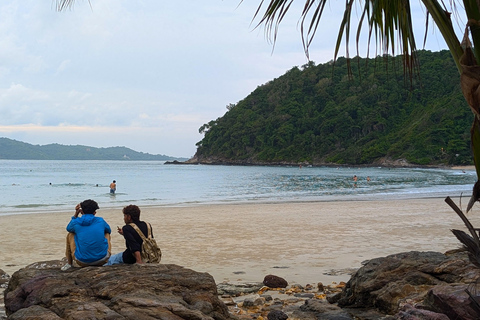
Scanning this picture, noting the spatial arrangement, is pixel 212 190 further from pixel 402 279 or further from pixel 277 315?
pixel 402 279

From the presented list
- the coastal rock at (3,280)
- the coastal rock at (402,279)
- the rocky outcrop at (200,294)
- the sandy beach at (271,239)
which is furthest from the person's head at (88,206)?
the coastal rock at (402,279)

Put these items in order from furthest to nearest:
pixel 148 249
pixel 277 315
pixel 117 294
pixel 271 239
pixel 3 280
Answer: pixel 271 239 < pixel 3 280 < pixel 148 249 < pixel 277 315 < pixel 117 294

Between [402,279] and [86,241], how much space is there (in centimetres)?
312

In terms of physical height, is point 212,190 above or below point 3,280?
below

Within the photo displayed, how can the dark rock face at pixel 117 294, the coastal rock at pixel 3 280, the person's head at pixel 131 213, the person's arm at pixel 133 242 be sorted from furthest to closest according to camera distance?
the coastal rock at pixel 3 280 < the person's head at pixel 131 213 < the person's arm at pixel 133 242 < the dark rock face at pixel 117 294

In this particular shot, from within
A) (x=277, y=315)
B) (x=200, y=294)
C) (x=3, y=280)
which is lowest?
(x=3, y=280)

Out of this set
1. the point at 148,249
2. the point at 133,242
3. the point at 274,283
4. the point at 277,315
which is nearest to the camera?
the point at 277,315

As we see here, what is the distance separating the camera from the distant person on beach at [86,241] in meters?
4.78

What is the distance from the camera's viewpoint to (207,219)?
14.5 m

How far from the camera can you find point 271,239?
1027cm

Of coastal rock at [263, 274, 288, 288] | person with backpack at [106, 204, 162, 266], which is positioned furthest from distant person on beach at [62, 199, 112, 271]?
coastal rock at [263, 274, 288, 288]

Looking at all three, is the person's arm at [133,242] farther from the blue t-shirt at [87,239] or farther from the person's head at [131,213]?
the blue t-shirt at [87,239]

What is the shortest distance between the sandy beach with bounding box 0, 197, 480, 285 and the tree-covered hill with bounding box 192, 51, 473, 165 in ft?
205

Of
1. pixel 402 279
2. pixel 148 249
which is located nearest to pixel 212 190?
pixel 148 249
